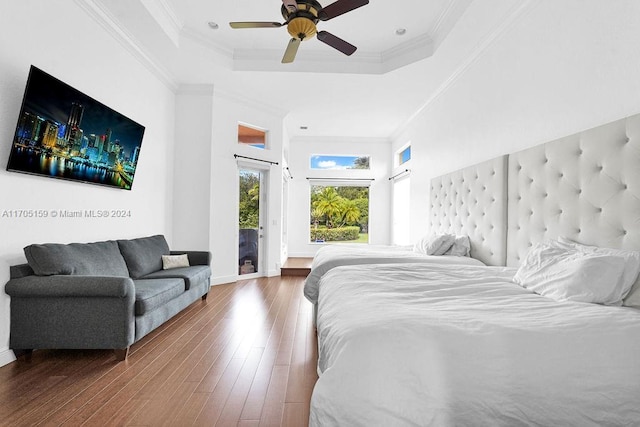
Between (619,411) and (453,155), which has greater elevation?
(453,155)

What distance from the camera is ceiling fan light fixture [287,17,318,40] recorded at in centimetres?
277

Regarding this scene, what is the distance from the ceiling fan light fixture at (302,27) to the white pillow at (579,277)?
240 centimetres

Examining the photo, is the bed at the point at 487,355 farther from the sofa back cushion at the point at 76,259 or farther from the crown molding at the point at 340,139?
the crown molding at the point at 340,139

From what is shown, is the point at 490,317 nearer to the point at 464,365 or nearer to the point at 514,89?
the point at 464,365

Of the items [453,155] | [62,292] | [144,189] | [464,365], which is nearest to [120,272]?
[62,292]

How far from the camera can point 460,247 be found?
12.7ft

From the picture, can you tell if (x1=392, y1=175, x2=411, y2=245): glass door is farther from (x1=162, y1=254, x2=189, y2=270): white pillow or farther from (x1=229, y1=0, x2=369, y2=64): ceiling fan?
(x1=229, y1=0, x2=369, y2=64): ceiling fan

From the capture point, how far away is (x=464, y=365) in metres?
1.24

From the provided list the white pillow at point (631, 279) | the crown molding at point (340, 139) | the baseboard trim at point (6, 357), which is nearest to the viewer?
the white pillow at point (631, 279)

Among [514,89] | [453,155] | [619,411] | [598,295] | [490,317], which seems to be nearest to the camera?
[619,411]

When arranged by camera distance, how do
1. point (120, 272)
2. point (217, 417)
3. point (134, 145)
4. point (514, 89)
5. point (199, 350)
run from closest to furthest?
point (217, 417) < point (199, 350) < point (514, 89) < point (120, 272) < point (134, 145)

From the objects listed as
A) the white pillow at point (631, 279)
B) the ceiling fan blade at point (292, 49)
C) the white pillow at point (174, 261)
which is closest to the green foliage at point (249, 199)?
the white pillow at point (174, 261)

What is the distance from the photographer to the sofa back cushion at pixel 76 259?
2.68 meters

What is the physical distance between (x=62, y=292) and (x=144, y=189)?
2.34 metres
